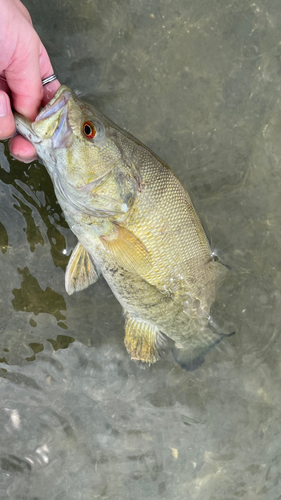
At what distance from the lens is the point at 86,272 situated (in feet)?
9.71

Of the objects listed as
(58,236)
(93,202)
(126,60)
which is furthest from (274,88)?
(58,236)

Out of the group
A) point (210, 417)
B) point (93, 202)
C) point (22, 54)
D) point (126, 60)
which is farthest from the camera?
point (210, 417)

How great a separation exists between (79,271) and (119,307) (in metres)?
0.61

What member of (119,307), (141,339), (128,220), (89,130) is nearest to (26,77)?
(89,130)

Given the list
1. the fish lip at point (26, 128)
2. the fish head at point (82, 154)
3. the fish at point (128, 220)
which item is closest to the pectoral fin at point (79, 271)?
the fish at point (128, 220)

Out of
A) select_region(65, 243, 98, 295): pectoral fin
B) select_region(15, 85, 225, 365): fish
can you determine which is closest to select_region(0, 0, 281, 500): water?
select_region(65, 243, 98, 295): pectoral fin

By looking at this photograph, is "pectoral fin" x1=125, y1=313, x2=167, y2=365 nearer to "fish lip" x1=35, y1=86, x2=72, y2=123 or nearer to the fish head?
the fish head

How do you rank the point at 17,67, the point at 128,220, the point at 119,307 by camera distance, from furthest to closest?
the point at 119,307 < the point at 128,220 < the point at 17,67

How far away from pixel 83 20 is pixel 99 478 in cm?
416

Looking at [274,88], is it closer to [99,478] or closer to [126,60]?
[126,60]

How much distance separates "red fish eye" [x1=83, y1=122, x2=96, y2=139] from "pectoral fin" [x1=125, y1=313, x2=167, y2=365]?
5.13 ft

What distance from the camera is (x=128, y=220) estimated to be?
2541 millimetres

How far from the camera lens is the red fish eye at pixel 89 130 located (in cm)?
233

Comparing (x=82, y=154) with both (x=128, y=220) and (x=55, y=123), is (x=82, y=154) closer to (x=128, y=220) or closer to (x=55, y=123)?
(x=55, y=123)
